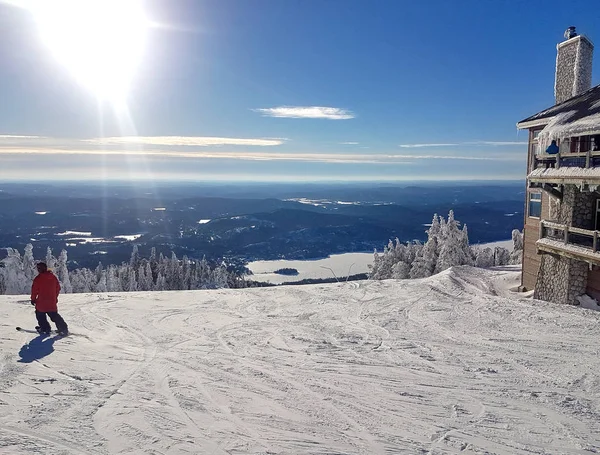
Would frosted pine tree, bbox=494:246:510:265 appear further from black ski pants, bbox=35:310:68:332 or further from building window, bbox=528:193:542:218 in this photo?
black ski pants, bbox=35:310:68:332

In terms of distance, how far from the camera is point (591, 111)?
14.1m

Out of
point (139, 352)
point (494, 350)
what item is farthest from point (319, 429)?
point (494, 350)

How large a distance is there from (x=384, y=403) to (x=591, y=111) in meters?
12.8

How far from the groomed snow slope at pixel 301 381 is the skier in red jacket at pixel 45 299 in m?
0.36

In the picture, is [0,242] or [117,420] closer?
[117,420]

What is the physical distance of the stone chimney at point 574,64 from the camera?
Result: 699 inches

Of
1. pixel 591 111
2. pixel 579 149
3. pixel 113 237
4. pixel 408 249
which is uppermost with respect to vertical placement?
pixel 591 111

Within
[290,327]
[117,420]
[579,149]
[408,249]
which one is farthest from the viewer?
[408,249]

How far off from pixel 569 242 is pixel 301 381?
1182 centimetres

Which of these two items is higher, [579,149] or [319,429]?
[579,149]

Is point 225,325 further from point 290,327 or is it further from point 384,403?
point 384,403

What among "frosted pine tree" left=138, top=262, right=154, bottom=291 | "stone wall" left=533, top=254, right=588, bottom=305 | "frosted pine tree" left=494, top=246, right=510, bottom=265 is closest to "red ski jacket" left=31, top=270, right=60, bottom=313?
"stone wall" left=533, top=254, right=588, bottom=305

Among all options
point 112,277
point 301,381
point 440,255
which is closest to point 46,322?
point 301,381

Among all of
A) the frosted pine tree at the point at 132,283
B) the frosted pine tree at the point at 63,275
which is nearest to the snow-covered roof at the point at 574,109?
the frosted pine tree at the point at 63,275
